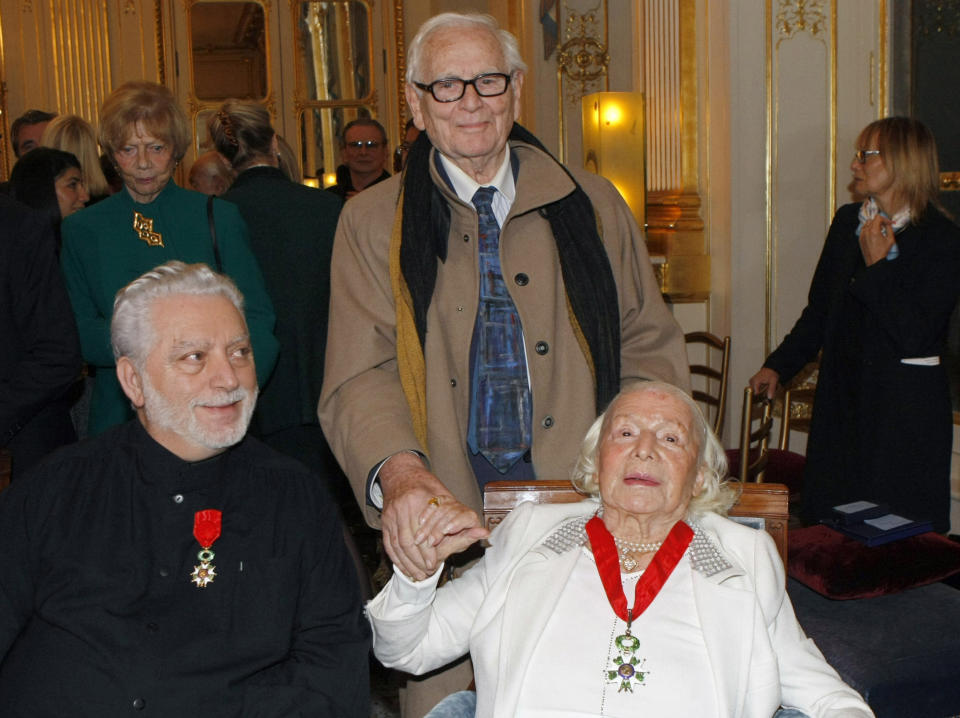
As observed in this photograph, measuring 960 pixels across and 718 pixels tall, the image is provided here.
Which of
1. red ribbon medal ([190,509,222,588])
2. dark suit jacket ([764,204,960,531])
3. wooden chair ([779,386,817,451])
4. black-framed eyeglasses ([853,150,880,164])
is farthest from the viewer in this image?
wooden chair ([779,386,817,451])

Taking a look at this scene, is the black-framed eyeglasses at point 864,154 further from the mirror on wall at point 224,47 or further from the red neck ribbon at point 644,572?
the mirror on wall at point 224,47

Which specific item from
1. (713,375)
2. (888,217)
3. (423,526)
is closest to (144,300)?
(423,526)

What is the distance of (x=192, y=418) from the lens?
208cm

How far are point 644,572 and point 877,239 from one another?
224cm

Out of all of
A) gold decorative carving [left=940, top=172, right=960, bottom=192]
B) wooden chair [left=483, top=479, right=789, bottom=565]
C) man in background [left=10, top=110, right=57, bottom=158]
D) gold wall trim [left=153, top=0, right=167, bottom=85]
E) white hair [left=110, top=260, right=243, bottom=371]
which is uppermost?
gold wall trim [left=153, top=0, right=167, bottom=85]

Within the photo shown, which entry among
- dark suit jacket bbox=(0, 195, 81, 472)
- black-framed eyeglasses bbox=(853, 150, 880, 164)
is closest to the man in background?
dark suit jacket bbox=(0, 195, 81, 472)

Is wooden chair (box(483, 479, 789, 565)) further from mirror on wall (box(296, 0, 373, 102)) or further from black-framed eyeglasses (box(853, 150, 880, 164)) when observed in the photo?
mirror on wall (box(296, 0, 373, 102))

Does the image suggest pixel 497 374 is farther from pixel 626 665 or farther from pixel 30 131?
pixel 30 131

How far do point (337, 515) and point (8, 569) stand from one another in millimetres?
607

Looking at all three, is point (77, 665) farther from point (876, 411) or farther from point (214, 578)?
point (876, 411)

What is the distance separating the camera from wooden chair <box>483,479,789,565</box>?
7.39 feet

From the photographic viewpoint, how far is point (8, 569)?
1981 mm

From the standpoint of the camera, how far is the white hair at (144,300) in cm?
210

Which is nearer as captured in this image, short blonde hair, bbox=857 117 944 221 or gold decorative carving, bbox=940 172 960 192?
short blonde hair, bbox=857 117 944 221
